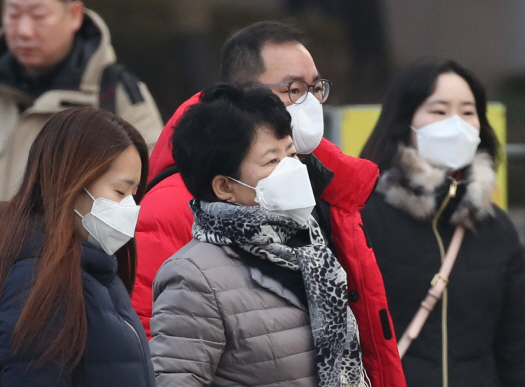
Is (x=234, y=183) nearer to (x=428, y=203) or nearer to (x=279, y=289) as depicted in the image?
(x=279, y=289)

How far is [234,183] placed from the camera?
2.37m

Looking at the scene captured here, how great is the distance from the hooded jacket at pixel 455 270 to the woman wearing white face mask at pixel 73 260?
4.11ft

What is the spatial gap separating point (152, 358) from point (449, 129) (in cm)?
169

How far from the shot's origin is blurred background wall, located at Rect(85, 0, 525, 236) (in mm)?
6055

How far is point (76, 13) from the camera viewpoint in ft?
13.6

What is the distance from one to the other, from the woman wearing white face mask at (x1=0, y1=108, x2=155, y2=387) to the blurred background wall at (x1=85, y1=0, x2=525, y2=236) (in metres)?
3.34

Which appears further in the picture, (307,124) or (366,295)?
(307,124)

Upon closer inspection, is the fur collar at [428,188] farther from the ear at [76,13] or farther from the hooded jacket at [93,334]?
the ear at [76,13]

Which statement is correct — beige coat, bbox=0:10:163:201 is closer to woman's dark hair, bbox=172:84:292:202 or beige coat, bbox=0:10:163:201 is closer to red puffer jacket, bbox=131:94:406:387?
red puffer jacket, bbox=131:94:406:387

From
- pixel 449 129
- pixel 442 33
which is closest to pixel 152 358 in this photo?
pixel 449 129

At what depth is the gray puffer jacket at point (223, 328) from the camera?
2.13 meters

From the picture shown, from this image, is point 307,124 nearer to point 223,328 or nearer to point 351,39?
point 223,328

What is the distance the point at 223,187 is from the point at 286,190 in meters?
0.18

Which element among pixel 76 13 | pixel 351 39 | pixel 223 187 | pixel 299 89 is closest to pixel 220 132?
pixel 223 187
